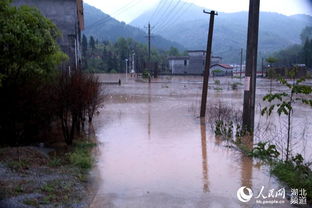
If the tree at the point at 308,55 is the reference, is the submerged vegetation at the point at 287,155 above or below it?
below

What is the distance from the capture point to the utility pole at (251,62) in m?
10.2

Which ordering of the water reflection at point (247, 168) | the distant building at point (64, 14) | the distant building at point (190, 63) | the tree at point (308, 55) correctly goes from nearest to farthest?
the water reflection at point (247, 168) < the distant building at point (64, 14) < the tree at point (308, 55) < the distant building at point (190, 63)

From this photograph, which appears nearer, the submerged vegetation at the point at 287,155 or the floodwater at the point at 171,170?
the floodwater at the point at 171,170

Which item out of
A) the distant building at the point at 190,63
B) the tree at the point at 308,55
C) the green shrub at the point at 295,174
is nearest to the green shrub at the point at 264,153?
the green shrub at the point at 295,174

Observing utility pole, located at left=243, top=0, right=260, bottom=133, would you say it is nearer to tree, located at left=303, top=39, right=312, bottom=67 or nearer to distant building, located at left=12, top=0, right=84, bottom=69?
distant building, located at left=12, top=0, right=84, bottom=69

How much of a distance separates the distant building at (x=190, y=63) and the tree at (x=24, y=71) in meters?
72.9

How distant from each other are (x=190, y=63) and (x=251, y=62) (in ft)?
243

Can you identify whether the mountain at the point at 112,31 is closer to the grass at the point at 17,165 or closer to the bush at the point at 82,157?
the bush at the point at 82,157

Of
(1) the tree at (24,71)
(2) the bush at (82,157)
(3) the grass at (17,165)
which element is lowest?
(2) the bush at (82,157)

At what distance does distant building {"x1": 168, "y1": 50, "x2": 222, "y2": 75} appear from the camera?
82125 mm

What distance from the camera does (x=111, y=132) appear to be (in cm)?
1141

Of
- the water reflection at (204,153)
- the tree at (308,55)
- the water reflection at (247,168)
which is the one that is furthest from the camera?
the tree at (308,55)

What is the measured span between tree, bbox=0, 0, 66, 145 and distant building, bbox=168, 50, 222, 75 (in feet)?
239

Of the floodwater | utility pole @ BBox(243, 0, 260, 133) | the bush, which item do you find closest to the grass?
the bush
